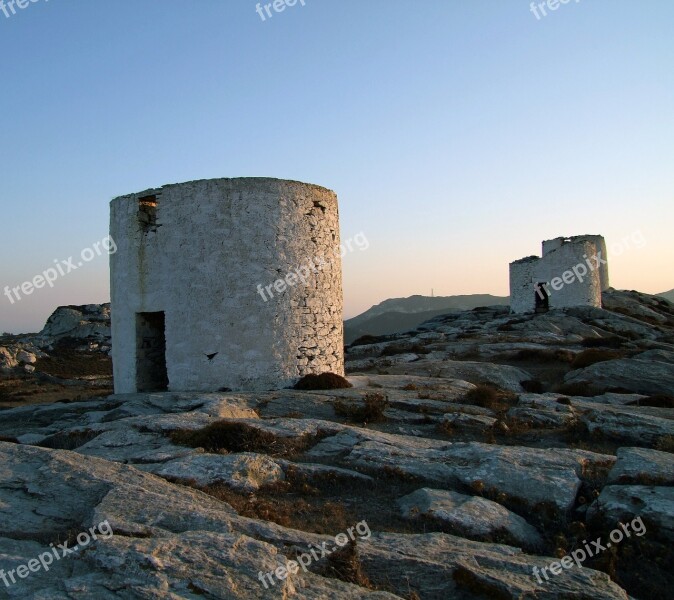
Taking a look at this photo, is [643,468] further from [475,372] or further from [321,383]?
[475,372]

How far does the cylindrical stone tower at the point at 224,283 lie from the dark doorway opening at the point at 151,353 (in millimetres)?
42

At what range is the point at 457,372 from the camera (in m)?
19.9

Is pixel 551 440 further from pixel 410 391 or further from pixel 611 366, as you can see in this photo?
pixel 611 366

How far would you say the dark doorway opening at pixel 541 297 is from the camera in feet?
137

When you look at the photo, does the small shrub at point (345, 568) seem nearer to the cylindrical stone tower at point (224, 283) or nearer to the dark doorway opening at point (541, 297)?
the cylindrical stone tower at point (224, 283)

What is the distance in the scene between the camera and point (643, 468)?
7965 millimetres

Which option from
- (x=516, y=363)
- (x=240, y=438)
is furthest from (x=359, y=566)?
(x=516, y=363)

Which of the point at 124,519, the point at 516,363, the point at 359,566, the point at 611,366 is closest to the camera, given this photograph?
the point at 359,566

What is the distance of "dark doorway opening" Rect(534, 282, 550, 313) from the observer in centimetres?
4181

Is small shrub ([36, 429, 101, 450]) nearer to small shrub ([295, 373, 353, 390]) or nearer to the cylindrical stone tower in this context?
the cylindrical stone tower

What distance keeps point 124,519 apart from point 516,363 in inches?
795

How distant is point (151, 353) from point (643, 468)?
1299 cm

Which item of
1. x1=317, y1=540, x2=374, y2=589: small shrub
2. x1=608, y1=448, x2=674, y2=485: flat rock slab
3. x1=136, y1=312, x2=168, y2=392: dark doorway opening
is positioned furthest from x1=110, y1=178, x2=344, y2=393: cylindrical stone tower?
x1=317, y1=540, x2=374, y2=589: small shrub

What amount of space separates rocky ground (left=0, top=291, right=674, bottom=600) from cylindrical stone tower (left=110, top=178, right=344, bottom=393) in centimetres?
165
